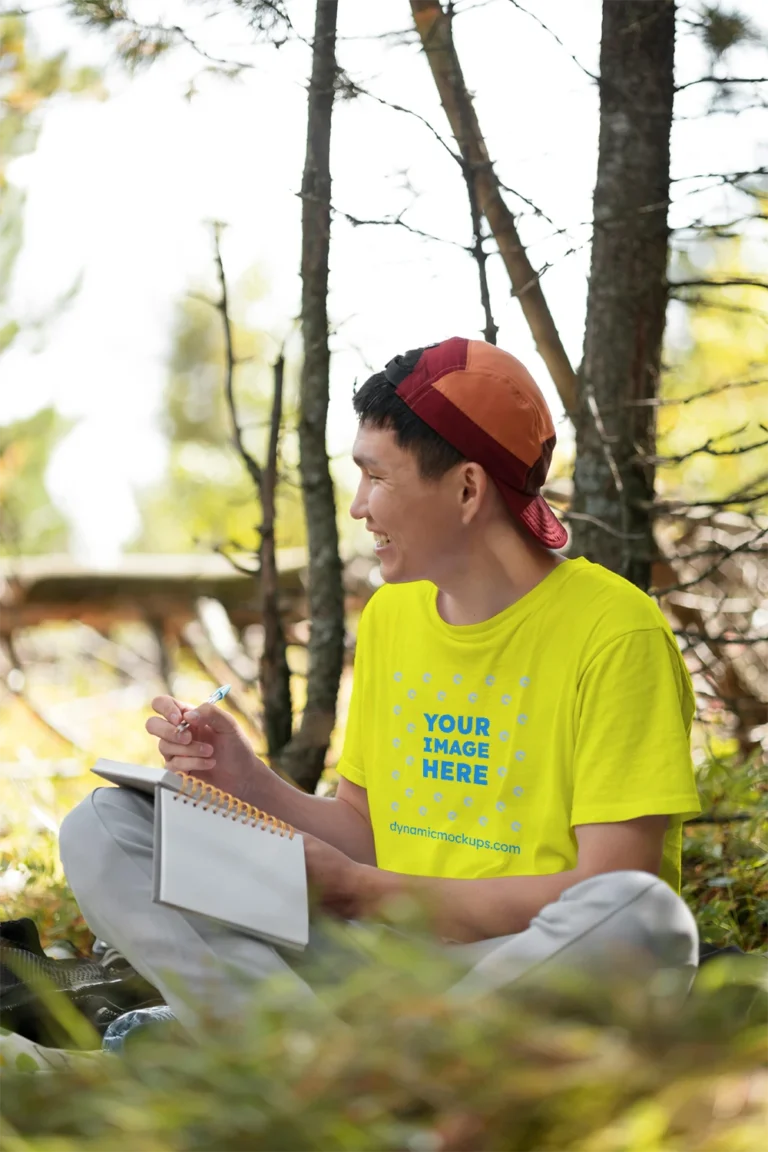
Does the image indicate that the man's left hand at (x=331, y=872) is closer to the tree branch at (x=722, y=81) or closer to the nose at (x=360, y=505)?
the nose at (x=360, y=505)

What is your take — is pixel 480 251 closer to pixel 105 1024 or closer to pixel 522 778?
pixel 522 778

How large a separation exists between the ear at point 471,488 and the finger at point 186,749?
0.62 meters

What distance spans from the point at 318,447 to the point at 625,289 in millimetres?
951

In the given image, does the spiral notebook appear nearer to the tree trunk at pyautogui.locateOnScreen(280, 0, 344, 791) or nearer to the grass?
the grass

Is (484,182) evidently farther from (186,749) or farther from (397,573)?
(186,749)

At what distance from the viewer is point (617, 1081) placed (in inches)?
47.9

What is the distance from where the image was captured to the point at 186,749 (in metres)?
2.20

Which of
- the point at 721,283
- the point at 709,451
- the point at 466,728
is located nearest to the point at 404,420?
the point at 466,728

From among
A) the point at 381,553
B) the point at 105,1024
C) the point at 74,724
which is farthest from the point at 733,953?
the point at 74,724

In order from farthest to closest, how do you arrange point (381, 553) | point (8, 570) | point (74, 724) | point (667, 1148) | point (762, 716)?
point (74, 724)
point (8, 570)
point (762, 716)
point (381, 553)
point (667, 1148)

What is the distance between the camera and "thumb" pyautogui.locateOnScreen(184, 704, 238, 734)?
2180mm

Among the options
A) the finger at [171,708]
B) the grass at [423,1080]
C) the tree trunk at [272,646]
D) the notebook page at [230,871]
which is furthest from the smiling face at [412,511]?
the tree trunk at [272,646]

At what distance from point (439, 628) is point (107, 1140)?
126cm

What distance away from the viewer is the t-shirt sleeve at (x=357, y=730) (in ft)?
8.13
